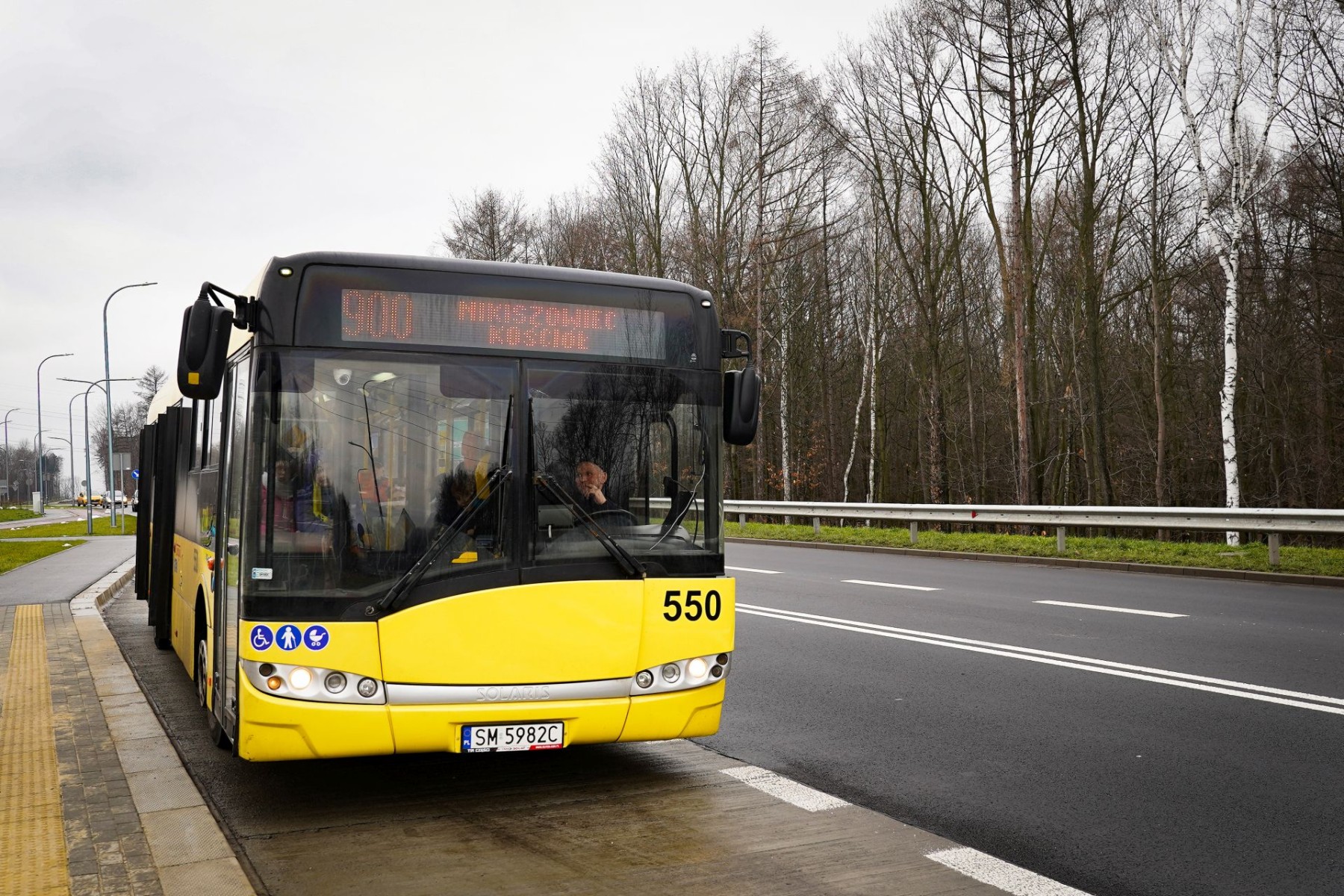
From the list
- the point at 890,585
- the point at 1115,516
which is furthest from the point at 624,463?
the point at 1115,516

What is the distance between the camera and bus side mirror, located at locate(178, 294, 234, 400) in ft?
18.9

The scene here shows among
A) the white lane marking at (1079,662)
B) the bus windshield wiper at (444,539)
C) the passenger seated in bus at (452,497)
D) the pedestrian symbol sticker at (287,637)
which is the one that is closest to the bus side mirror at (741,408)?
the bus windshield wiper at (444,539)

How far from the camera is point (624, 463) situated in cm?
629

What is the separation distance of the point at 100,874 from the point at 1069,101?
28.2m

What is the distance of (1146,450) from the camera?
3647 cm

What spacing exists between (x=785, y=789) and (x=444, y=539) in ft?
6.86

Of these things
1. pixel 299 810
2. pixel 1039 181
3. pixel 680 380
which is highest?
pixel 1039 181

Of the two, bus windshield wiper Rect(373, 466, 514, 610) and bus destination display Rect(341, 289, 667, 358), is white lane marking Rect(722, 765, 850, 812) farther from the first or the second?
bus destination display Rect(341, 289, 667, 358)

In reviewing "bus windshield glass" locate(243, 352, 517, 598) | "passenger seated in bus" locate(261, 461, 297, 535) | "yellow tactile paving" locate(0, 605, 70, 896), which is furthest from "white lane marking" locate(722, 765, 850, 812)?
"yellow tactile paving" locate(0, 605, 70, 896)

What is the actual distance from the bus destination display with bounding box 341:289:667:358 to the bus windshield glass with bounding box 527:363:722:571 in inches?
4.9

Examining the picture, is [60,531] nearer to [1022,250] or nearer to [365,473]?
[1022,250]

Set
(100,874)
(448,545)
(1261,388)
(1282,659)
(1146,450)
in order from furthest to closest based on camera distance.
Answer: (1146,450) < (1261,388) < (1282,659) < (448,545) < (100,874)

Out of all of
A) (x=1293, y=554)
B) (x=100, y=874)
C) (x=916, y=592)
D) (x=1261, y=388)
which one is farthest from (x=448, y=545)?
(x=1261, y=388)

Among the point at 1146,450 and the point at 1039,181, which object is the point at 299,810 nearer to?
the point at 1039,181
